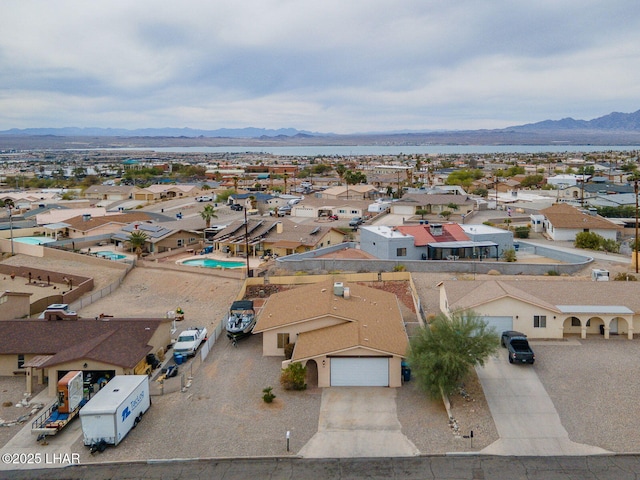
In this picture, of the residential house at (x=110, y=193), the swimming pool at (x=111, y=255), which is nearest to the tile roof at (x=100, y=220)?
the swimming pool at (x=111, y=255)

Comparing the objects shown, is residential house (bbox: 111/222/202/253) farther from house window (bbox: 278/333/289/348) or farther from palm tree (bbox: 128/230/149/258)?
house window (bbox: 278/333/289/348)

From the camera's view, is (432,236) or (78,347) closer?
(78,347)

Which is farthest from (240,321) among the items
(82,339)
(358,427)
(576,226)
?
(576,226)

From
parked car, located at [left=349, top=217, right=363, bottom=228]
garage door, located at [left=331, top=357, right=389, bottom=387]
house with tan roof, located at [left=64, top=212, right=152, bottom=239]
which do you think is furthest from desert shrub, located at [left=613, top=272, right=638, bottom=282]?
house with tan roof, located at [left=64, top=212, right=152, bottom=239]

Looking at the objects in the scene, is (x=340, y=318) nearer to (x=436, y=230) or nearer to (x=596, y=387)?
(x=596, y=387)

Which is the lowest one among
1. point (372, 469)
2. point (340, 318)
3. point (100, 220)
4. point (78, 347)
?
point (372, 469)

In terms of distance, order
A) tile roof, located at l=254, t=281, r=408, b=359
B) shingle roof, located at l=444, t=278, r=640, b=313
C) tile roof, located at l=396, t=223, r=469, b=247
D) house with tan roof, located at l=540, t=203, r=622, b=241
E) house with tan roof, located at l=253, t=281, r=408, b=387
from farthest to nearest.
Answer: house with tan roof, located at l=540, t=203, r=622, b=241 → tile roof, located at l=396, t=223, r=469, b=247 → shingle roof, located at l=444, t=278, r=640, b=313 → tile roof, located at l=254, t=281, r=408, b=359 → house with tan roof, located at l=253, t=281, r=408, b=387

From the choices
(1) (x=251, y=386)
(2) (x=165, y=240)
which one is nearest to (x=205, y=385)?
(1) (x=251, y=386)
